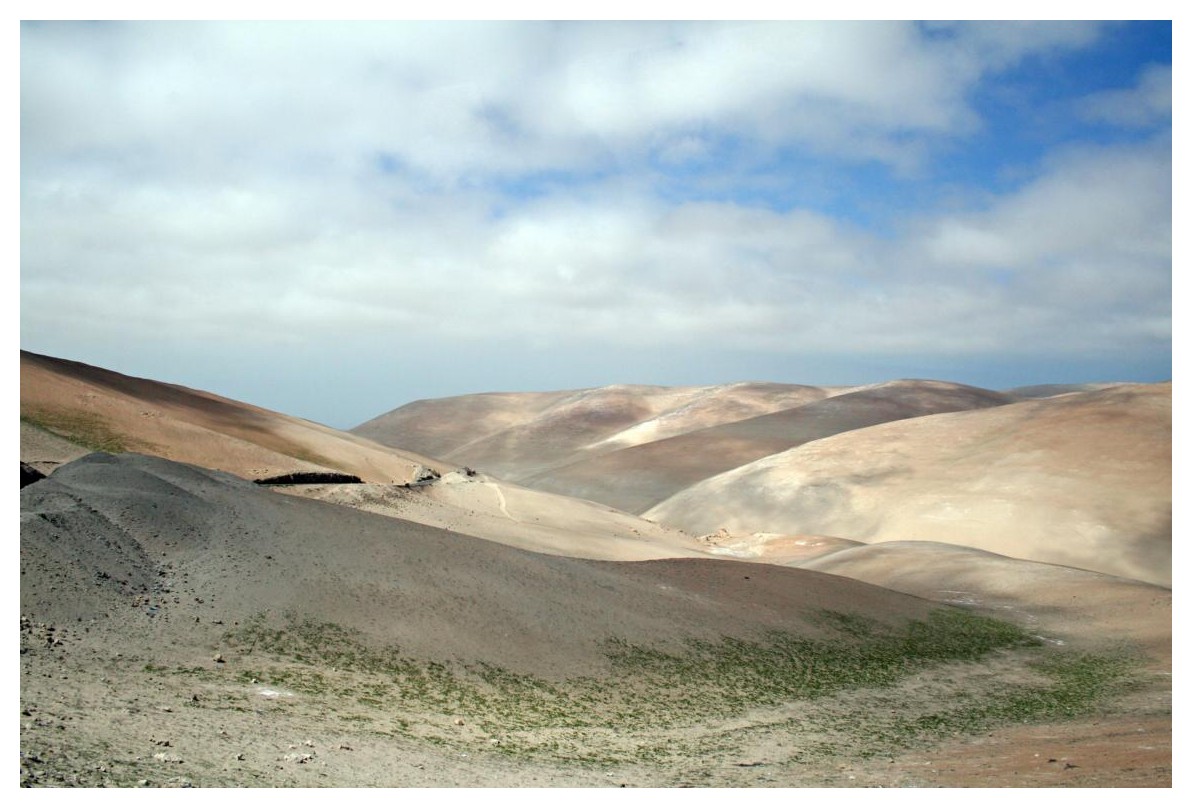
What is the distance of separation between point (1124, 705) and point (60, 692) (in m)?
19.2

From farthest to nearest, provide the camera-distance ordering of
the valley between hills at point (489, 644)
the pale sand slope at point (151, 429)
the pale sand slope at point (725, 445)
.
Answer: the pale sand slope at point (725, 445), the pale sand slope at point (151, 429), the valley between hills at point (489, 644)

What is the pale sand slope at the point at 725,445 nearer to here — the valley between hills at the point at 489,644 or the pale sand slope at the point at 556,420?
the pale sand slope at the point at 556,420

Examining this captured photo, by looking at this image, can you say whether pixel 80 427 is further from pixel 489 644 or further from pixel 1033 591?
pixel 1033 591

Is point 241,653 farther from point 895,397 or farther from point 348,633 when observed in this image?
point 895,397

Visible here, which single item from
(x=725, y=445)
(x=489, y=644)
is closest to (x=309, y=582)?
(x=489, y=644)

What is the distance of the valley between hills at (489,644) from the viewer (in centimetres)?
1187

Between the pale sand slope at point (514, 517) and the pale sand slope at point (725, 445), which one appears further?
the pale sand slope at point (725, 445)

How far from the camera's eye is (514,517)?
38.4 metres

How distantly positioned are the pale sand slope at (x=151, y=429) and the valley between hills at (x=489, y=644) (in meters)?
0.22

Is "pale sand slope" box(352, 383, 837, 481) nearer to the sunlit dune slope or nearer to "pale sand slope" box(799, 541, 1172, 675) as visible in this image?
"pale sand slope" box(799, 541, 1172, 675)

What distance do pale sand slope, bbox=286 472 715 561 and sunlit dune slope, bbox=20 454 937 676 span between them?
7.28m

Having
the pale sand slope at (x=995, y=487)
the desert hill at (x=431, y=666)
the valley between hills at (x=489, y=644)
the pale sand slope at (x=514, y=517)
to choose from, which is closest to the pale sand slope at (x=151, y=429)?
the valley between hills at (x=489, y=644)

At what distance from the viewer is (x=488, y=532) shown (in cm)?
3359

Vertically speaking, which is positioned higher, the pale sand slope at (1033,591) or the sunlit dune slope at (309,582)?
the sunlit dune slope at (309,582)
